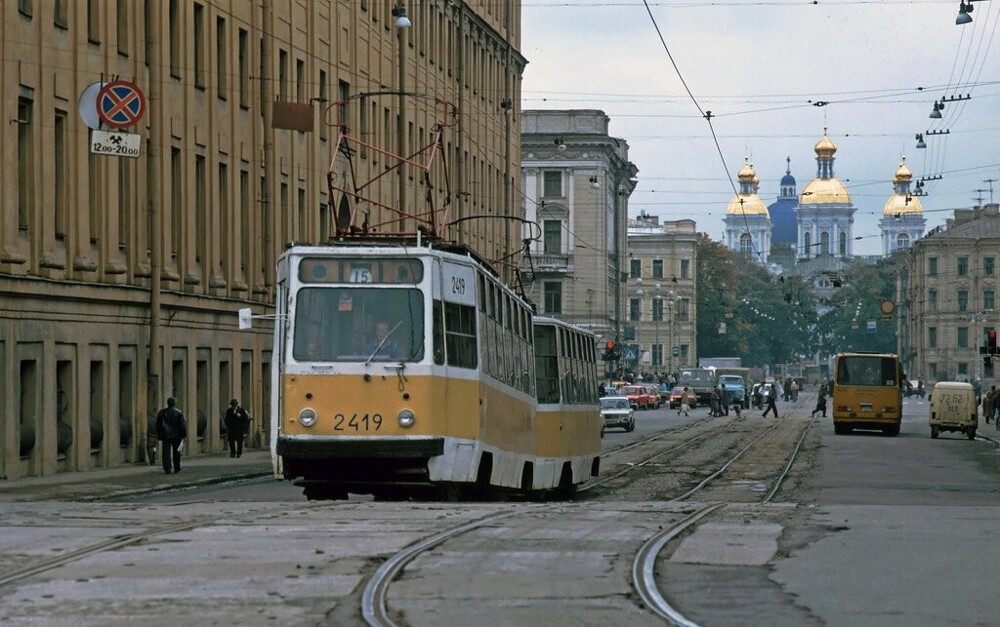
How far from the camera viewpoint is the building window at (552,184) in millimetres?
119938

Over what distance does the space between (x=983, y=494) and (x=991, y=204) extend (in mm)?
134558

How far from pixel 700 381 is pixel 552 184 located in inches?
652

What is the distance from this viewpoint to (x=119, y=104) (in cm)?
3428

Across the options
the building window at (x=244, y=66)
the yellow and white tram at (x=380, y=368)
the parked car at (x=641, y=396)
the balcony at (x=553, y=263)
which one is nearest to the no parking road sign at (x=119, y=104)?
the building window at (x=244, y=66)

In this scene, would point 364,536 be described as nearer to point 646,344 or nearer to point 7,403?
point 7,403

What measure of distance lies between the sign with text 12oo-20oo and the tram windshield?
13375 millimetres

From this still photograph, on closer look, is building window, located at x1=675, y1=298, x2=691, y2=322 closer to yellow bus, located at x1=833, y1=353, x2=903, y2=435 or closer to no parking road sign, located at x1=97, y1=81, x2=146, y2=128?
yellow bus, located at x1=833, y1=353, x2=903, y2=435

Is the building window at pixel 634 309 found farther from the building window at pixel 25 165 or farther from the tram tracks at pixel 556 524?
the tram tracks at pixel 556 524

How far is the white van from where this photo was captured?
6175 centimetres

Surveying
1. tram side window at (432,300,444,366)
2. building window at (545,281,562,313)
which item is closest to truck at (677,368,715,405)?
building window at (545,281,562,313)

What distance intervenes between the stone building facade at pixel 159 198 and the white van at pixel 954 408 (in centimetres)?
1841

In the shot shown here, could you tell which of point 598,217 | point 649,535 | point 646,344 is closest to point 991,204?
point 646,344

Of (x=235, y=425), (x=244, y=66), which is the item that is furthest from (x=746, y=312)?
(x=235, y=425)

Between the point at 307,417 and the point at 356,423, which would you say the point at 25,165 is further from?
the point at 356,423
